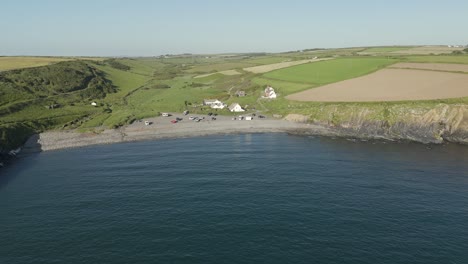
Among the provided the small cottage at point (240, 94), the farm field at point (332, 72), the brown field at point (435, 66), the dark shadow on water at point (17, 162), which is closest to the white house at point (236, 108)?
the small cottage at point (240, 94)

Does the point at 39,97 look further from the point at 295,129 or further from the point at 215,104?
the point at 295,129

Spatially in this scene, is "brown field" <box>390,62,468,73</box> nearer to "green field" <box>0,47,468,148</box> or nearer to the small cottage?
"green field" <box>0,47,468,148</box>

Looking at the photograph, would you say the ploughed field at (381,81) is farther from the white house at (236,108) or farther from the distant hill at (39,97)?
the distant hill at (39,97)

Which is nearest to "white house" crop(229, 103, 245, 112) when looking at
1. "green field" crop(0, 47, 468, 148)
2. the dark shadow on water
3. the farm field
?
"green field" crop(0, 47, 468, 148)

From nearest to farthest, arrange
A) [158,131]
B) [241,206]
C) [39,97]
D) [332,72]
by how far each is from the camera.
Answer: [241,206], [158,131], [39,97], [332,72]

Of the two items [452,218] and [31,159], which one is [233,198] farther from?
[31,159]

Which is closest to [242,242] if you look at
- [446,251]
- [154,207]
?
[154,207]

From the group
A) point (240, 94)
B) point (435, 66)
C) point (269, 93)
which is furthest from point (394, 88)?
point (240, 94)
